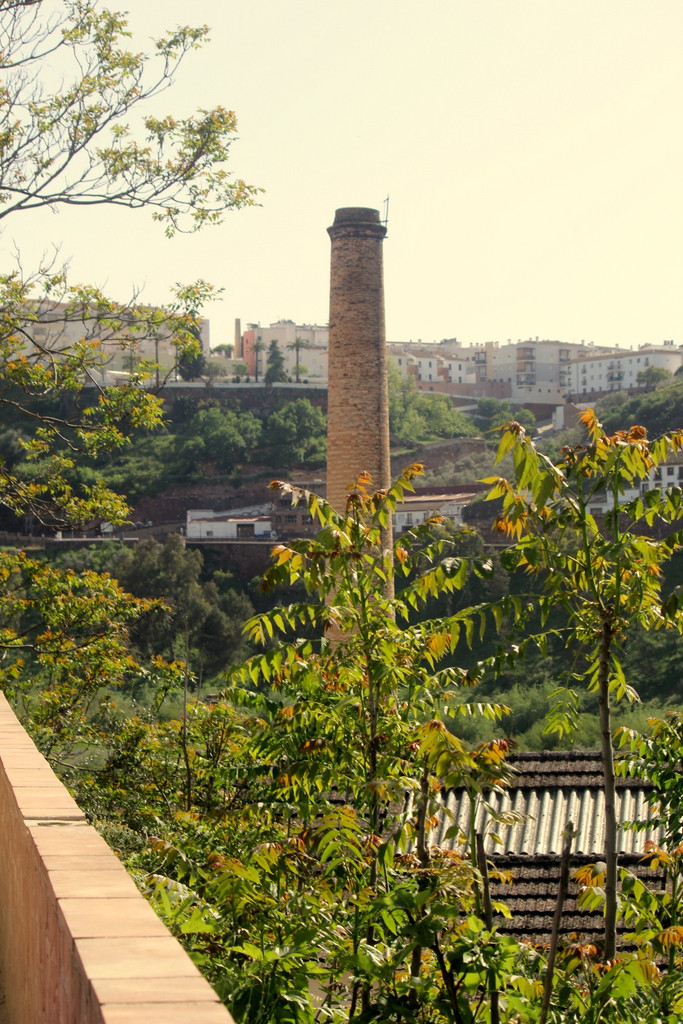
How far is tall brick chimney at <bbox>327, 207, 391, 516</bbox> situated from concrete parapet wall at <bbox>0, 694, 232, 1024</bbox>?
50.3 ft

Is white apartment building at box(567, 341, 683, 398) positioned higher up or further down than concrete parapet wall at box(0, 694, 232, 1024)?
higher up

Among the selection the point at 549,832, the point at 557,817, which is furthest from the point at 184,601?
the point at 549,832

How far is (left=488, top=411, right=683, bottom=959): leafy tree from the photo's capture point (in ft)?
11.3

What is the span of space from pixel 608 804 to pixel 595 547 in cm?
79

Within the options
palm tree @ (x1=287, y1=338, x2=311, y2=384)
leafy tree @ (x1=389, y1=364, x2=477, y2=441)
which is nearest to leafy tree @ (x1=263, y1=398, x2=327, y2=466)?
leafy tree @ (x1=389, y1=364, x2=477, y2=441)

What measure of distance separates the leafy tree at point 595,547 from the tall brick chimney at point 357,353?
14.0m

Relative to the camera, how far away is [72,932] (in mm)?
1447

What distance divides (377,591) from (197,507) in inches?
1989

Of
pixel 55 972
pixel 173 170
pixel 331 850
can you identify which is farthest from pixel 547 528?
pixel 173 170

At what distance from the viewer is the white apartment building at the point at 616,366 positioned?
82438 millimetres

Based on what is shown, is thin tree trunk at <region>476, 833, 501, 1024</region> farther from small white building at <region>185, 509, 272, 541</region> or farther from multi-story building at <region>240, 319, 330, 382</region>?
multi-story building at <region>240, 319, 330, 382</region>

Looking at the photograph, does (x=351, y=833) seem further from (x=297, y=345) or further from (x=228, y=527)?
(x=297, y=345)

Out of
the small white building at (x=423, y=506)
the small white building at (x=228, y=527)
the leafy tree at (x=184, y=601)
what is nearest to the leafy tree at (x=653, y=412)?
the small white building at (x=423, y=506)

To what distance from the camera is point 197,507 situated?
2128 inches
